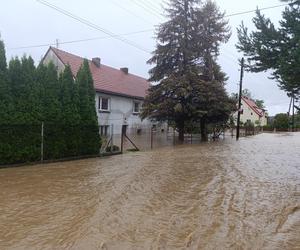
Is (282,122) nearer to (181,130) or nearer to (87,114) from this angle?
(181,130)

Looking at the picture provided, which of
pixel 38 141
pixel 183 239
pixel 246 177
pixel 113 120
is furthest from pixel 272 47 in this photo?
pixel 113 120

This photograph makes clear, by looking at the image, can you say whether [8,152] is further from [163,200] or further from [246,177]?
[246,177]

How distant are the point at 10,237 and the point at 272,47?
307 inches

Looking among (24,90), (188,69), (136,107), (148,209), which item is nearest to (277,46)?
(148,209)

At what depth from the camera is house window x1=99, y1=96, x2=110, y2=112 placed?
27.2 m

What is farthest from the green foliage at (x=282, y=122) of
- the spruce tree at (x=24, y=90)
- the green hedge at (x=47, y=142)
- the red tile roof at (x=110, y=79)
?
the spruce tree at (x=24, y=90)

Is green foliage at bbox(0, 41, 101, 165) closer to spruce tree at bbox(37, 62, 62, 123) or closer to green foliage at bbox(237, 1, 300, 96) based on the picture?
spruce tree at bbox(37, 62, 62, 123)

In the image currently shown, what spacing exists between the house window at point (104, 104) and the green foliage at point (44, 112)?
869 cm

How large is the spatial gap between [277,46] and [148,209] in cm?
555

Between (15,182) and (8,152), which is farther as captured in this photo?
(8,152)

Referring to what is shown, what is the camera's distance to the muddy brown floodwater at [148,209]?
555cm

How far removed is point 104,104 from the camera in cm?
2772

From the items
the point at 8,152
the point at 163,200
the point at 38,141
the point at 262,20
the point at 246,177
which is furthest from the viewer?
the point at 38,141

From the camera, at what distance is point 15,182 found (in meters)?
10.4
